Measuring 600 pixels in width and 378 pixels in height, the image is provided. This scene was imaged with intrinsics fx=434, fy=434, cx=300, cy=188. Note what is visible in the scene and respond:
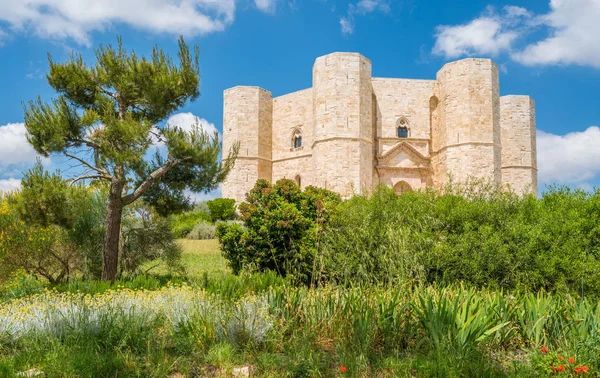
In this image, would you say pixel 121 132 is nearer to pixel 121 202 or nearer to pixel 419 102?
pixel 121 202

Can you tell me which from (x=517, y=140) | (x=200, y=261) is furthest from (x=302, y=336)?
(x=517, y=140)

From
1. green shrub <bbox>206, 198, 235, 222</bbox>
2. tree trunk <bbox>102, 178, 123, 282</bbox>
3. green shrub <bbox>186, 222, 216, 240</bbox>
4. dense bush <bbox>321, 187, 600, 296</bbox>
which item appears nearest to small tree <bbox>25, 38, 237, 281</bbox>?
tree trunk <bbox>102, 178, 123, 282</bbox>

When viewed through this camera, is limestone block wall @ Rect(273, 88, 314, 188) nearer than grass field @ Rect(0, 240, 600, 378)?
No

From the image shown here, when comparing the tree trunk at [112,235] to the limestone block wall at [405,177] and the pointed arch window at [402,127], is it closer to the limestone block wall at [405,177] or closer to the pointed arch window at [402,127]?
the limestone block wall at [405,177]

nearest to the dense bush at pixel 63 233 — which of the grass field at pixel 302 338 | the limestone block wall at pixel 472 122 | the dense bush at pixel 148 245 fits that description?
the dense bush at pixel 148 245

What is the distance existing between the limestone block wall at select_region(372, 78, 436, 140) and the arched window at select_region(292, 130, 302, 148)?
4727mm

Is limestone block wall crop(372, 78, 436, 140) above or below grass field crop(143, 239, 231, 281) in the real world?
above

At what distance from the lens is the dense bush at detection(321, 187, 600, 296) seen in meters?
6.96

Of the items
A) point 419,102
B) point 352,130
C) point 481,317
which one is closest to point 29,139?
point 481,317

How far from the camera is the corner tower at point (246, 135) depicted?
25359mm

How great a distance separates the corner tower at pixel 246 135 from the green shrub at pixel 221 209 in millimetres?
1110

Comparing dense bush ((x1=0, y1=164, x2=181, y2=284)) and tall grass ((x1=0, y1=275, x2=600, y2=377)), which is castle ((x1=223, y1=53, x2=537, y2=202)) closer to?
dense bush ((x1=0, y1=164, x2=181, y2=284))

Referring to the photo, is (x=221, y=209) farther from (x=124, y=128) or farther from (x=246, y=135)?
(x=124, y=128)

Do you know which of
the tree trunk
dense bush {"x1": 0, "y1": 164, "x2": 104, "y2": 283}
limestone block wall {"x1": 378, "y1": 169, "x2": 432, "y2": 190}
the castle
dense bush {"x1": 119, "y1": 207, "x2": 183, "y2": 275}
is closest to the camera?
dense bush {"x1": 0, "y1": 164, "x2": 104, "y2": 283}
